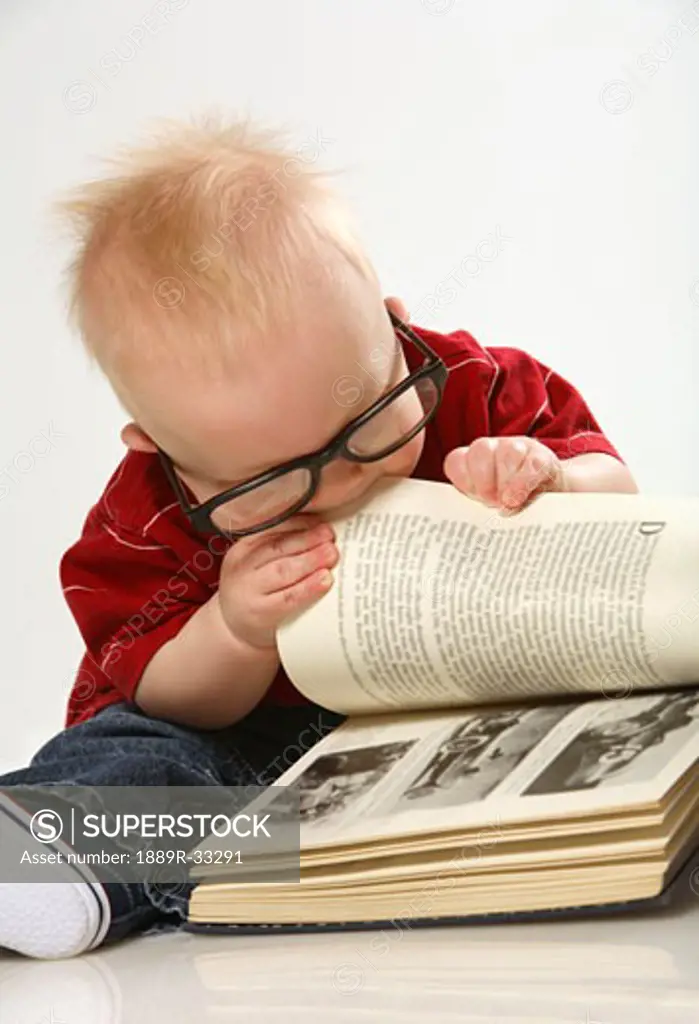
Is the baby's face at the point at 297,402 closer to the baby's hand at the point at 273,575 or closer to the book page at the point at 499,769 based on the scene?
the baby's hand at the point at 273,575

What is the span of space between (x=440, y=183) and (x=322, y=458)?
1057 mm

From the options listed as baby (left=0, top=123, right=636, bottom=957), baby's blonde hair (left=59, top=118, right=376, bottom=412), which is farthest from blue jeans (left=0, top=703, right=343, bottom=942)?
baby's blonde hair (left=59, top=118, right=376, bottom=412)

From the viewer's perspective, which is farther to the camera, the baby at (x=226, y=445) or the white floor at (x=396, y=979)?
the baby at (x=226, y=445)

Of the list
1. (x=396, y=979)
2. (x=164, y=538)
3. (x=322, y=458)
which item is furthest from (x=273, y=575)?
(x=396, y=979)

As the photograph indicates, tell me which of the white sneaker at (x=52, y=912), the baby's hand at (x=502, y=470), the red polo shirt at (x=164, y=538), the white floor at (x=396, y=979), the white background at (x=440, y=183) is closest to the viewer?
the white floor at (x=396, y=979)

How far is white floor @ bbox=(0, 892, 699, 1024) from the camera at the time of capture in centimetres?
56

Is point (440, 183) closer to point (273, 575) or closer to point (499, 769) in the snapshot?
point (273, 575)

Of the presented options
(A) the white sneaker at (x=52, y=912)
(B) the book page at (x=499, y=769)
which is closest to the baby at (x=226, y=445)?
(A) the white sneaker at (x=52, y=912)

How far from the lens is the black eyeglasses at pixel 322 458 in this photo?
84 cm

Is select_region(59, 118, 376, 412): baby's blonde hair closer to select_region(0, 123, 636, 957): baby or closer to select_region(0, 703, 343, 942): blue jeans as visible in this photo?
select_region(0, 123, 636, 957): baby

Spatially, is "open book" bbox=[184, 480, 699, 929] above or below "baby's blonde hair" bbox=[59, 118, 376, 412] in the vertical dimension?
below

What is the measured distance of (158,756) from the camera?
34.0 inches

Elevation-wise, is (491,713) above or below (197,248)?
below

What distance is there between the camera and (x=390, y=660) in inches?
31.2
